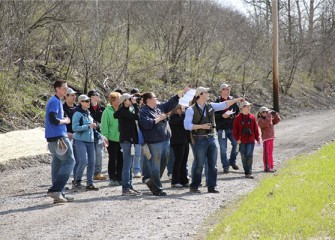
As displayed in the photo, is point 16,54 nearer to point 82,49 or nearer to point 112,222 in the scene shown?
point 82,49

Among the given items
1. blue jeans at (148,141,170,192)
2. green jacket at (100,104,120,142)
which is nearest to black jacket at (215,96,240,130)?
green jacket at (100,104,120,142)

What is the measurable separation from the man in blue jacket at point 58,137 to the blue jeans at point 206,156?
7.44 feet

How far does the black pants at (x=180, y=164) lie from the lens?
12594 mm

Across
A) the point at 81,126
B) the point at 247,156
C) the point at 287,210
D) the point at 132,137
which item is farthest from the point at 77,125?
the point at 287,210

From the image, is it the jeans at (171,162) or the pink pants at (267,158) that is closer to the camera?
the jeans at (171,162)

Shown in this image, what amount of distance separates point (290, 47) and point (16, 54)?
2352 centimetres

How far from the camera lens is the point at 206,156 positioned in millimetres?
11727

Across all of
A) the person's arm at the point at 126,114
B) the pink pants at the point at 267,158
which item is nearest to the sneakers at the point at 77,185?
the person's arm at the point at 126,114

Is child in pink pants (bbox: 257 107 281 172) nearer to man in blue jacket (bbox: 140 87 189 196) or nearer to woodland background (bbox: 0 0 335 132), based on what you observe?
man in blue jacket (bbox: 140 87 189 196)

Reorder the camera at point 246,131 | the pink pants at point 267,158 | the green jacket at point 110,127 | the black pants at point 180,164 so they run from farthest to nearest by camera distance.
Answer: the pink pants at point 267,158 → the camera at point 246,131 → the green jacket at point 110,127 → the black pants at point 180,164

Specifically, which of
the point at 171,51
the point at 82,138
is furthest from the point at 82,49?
the point at 82,138

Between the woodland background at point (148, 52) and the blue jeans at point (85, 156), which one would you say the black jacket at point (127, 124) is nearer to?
the blue jeans at point (85, 156)

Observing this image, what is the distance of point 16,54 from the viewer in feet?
67.8

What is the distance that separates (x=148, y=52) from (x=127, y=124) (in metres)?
17.9
